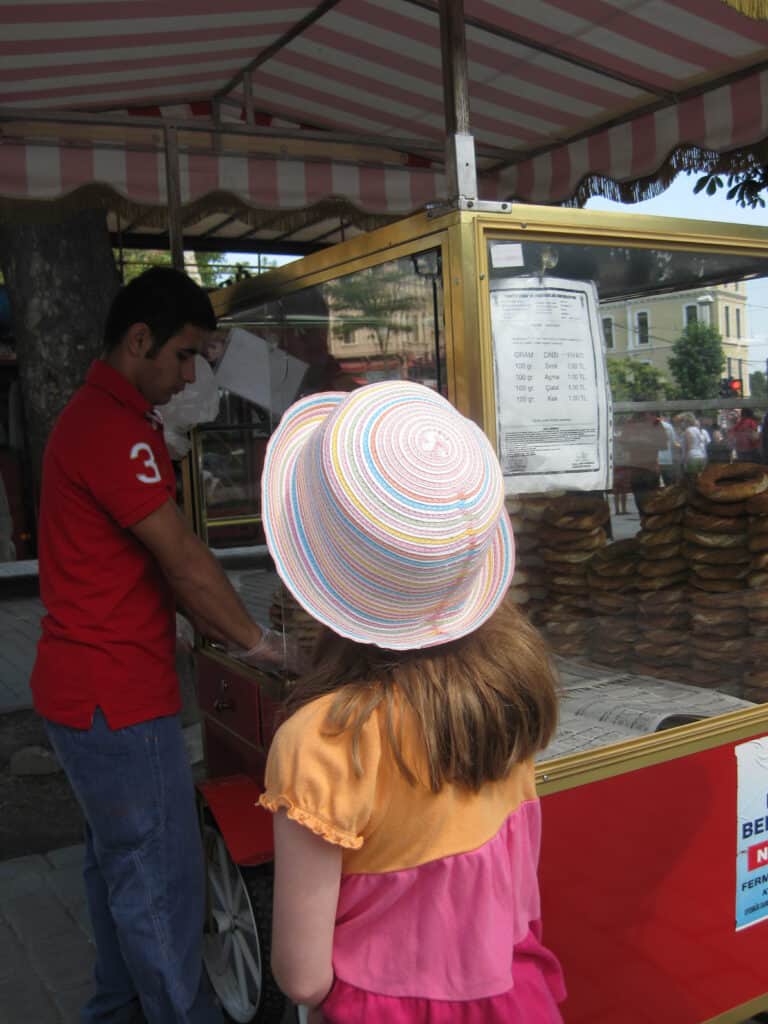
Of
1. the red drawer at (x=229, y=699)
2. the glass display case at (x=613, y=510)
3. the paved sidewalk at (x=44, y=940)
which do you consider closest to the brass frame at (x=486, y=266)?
the glass display case at (x=613, y=510)

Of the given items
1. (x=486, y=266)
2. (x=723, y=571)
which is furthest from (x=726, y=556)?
(x=486, y=266)

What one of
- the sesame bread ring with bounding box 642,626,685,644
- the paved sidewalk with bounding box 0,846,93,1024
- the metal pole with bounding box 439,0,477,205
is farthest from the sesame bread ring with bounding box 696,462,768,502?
the paved sidewalk with bounding box 0,846,93,1024

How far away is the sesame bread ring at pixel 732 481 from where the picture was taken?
2223 mm

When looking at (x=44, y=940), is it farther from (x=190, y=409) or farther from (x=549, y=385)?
(x=549, y=385)

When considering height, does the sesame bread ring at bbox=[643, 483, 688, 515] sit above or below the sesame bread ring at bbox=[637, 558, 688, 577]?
above

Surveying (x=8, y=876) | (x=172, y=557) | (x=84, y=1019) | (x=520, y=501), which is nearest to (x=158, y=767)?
(x=172, y=557)

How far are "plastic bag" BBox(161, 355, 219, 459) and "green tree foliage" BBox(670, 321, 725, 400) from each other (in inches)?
49.9

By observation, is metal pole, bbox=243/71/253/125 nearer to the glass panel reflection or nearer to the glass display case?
the glass display case

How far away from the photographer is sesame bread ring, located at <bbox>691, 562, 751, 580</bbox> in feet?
7.32

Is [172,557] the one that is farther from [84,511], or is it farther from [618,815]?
[618,815]

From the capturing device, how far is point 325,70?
3.25 meters

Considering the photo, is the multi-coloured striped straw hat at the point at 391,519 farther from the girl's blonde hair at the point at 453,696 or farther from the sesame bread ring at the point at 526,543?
the sesame bread ring at the point at 526,543

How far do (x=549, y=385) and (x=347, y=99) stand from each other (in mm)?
2193

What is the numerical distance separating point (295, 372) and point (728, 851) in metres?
1.50
